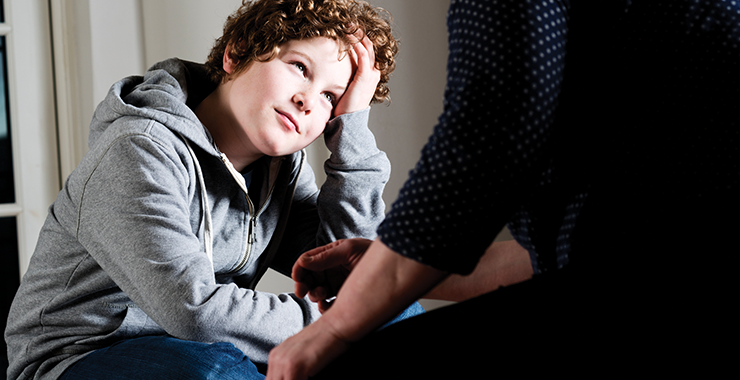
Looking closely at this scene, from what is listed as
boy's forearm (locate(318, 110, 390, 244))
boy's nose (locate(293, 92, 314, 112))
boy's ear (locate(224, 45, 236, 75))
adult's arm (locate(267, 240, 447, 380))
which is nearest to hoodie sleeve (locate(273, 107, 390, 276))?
boy's forearm (locate(318, 110, 390, 244))

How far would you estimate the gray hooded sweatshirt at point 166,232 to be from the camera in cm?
78

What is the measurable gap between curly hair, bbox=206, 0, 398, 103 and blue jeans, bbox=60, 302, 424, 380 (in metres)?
0.52

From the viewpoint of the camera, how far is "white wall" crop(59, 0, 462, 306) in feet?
5.00

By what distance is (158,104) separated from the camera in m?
0.93

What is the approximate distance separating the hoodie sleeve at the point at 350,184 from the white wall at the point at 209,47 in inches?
26.0

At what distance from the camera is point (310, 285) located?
2.38 ft

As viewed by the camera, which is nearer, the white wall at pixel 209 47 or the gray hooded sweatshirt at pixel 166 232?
the gray hooded sweatshirt at pixel 166 232

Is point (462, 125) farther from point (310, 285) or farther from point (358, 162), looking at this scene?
point (358, 162)

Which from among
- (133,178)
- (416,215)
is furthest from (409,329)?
(133,178)

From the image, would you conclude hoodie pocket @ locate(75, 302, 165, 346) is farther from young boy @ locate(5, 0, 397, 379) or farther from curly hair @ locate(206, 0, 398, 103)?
curly hair @ locate(206, 0, 398, 103)

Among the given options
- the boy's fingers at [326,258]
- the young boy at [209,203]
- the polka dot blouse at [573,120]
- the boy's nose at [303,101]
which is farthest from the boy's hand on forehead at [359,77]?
the polka dot blouse at [573,120]

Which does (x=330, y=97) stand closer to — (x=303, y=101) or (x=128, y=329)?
(x=303, y=101)

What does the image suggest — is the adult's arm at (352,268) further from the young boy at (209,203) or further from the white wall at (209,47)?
the white wall at (209,47)

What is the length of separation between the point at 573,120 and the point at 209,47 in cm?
135
